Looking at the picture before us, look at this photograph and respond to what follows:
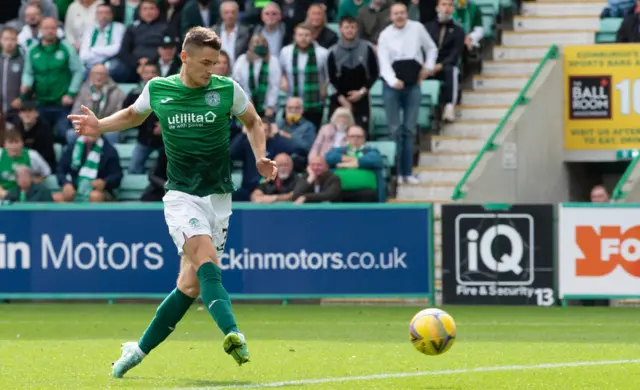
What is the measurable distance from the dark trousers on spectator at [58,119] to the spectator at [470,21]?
558cm

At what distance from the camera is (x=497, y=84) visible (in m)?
21.0

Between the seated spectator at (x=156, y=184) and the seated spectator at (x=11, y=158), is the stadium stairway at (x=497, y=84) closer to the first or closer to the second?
the seated spectator at (x=156, y=184)

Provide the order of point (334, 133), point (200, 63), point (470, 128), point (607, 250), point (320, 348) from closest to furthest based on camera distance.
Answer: point (200, 63) < point (320, 348) < point (607, 250) < point (334, 133) < point (470, 128)

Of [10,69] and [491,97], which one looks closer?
[491,97]

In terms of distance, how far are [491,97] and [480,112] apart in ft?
1.11

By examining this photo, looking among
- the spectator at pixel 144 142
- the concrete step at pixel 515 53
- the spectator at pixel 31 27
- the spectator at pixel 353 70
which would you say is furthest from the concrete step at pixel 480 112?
the spectator at pixel 31 27

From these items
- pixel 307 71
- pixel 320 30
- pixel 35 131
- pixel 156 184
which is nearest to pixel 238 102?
pixel 156 184

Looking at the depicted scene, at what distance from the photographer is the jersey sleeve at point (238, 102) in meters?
9.53

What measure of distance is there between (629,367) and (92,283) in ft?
29.6

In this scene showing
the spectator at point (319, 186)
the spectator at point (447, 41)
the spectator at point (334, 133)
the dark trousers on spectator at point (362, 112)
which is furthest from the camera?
the spectator at point (447, 41)

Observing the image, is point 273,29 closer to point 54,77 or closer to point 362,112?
point 362,112

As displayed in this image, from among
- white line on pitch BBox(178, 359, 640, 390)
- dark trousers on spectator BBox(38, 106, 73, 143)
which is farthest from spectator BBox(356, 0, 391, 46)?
white line on pitch BBox(178, 359, 640, 390)

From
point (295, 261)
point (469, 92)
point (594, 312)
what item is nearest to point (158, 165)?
point (295, 261)

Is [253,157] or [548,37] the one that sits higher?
[548,37]
